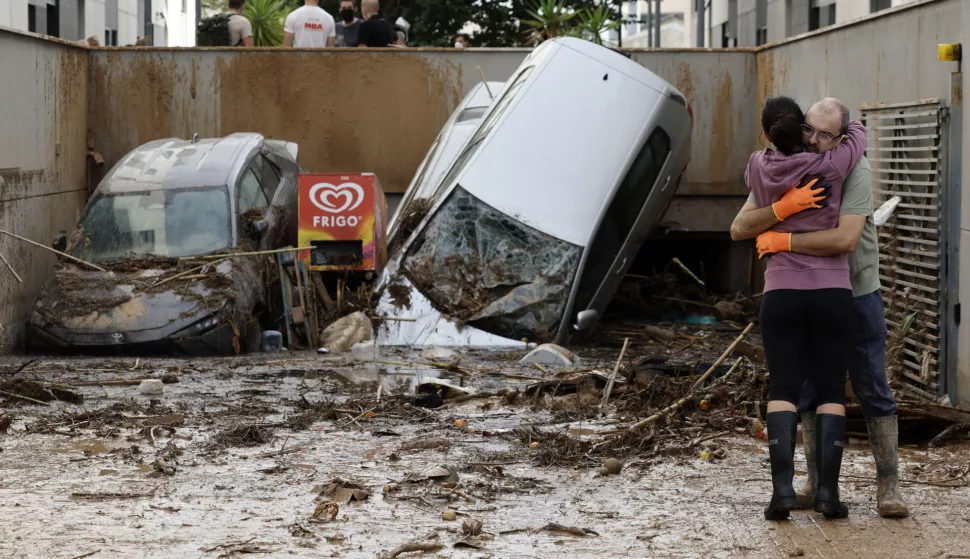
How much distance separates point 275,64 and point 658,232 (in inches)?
201

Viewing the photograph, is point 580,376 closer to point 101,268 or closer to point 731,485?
point 731,485

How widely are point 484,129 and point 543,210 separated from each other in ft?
4.87

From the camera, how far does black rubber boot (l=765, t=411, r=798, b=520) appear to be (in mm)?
5539

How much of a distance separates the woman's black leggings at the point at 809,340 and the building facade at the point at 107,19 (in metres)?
15.5

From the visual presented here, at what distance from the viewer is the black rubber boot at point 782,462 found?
554 cm

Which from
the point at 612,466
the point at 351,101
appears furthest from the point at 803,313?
the point at 351,101

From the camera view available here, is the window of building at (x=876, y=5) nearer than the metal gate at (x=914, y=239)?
No

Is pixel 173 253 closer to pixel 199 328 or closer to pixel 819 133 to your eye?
pixel 199 328

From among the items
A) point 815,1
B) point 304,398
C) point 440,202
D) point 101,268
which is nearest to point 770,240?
point 304,398

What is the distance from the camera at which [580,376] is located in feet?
29.3

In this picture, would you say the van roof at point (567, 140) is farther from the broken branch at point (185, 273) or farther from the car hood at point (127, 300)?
the car hood at point (127, 300)

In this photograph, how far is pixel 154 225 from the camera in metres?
12.4

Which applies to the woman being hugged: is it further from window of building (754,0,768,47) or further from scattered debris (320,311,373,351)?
window of building (754,0,768,47)

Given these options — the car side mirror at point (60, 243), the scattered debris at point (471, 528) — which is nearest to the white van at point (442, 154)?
the car side mirror at point (60, 243)
